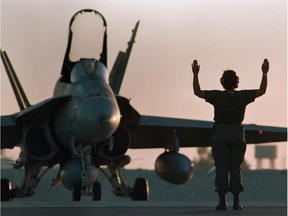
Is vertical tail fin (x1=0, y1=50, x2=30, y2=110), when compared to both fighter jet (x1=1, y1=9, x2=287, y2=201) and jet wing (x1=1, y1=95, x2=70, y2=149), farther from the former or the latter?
jet wing (x1=1, y1=95, x2=70, y2=149)

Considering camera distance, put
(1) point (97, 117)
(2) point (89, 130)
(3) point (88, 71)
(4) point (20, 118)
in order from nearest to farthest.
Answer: (1) point (97, 117), (2) point (89, 130), (3) point (88, 71), (4) point (20, 118)

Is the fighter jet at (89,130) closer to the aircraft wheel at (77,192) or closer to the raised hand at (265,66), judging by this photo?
the aircraft wheel at (77,192)

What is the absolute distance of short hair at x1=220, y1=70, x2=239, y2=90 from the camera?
1156cm

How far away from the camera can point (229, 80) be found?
1159 centimetres

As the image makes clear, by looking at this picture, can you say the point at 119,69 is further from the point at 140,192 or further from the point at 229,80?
the point at 229,80

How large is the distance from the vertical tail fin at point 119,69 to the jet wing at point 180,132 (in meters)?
0.82

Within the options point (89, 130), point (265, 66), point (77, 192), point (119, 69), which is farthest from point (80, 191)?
point (265, 66)

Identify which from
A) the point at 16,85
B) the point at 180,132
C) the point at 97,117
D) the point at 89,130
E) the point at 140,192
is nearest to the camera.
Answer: the point at 97,117

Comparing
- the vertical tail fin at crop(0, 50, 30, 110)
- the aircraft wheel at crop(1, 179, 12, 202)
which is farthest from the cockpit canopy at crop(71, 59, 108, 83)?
the vertical tail fin at crop(0, 50, 30, 110)

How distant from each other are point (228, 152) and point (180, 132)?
39.8ft

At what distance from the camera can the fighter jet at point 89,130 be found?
1762 cm

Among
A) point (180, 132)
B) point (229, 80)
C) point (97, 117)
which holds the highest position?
point (180, 132)

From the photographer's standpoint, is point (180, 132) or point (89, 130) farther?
point (180, 132)

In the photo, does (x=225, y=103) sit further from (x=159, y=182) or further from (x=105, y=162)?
(x=159, y=182)
